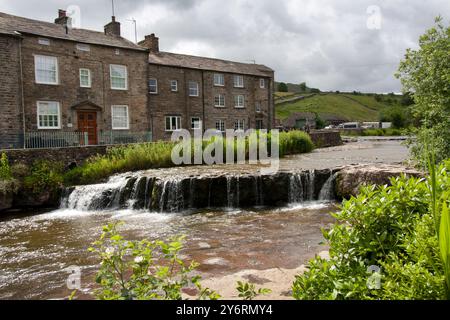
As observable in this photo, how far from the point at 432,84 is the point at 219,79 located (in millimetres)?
28351

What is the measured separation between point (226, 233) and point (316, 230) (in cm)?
210

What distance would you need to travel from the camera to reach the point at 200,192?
12305mm

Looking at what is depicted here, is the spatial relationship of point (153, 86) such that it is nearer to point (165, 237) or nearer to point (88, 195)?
point (88, 195)

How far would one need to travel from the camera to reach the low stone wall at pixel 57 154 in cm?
1541

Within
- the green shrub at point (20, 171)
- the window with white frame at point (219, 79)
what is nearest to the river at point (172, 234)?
the green shrub at point (20, 171)

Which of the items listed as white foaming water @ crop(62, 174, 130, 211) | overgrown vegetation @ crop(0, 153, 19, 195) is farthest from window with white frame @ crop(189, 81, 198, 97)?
overgrown vegetation @ crop(0, 153, 19, 195)

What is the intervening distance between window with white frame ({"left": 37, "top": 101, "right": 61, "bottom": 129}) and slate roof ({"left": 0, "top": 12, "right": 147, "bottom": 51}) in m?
4.43

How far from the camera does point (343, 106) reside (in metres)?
112

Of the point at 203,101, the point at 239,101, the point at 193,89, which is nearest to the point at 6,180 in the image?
the point at 193,89

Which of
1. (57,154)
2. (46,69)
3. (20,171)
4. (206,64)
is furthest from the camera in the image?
(206,64)

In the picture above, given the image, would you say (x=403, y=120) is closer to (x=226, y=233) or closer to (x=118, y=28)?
(x=118, y=28)

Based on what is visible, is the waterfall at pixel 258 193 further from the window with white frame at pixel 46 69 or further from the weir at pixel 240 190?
→ the window with white frame at pixel 46 69

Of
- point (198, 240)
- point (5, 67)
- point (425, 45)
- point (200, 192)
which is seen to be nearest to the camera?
point (198, 240)

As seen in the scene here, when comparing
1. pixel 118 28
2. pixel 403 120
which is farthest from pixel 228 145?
pixel 403 120
